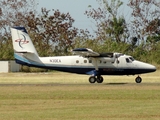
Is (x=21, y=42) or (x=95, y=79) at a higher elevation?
(x=21, y=42)

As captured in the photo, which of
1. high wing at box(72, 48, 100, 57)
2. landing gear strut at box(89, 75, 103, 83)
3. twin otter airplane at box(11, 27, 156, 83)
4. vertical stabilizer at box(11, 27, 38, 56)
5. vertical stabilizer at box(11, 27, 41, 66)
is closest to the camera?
high wing at box(72, 48, 100, 57)

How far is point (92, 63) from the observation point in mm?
48000

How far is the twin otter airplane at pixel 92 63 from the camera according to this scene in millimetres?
47219

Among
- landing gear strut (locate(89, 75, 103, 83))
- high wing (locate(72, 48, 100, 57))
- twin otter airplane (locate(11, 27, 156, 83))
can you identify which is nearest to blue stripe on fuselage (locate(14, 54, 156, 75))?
twin otter airplane (locate(11, 27, 156, 83))

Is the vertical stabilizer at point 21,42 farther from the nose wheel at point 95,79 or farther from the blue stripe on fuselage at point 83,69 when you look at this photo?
the nose wheel at point 95,79

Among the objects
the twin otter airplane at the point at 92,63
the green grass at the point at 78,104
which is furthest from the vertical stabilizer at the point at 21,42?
the green grass at the point at 78,104

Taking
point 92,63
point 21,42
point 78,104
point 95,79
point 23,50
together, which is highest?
point 21,42

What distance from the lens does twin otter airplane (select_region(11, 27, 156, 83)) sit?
47.2 m

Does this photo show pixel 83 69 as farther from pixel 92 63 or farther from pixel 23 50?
pixel 23 50

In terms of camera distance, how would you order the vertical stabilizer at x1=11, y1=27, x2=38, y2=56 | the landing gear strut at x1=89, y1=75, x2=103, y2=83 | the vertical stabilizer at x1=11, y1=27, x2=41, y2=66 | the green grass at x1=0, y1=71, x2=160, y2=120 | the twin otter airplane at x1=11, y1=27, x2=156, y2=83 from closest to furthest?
1. the green grass at x1=0, y1=71, x2=160, y2=120
2. the twin otter airplane at x1=11, y1=27, x2=156, y2=83
3. the landing gear strut at x1=89, y1=75, x2=103, y2=83
4. the vertical stabilizer at x1=11, y1=27, x2=41, y2=66
5. the vertical stabilizer at x1=11, y1=27, x2=38, y2=56

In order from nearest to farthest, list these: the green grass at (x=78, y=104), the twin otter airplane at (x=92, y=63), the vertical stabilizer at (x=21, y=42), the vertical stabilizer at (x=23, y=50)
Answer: the green grass at (x=78, y=104) → the twin otter airplane at (x=92, y=63) → the vertical stabilizer at (x=23, y=50) → the vertical stabilizer at (x=21, y=42)

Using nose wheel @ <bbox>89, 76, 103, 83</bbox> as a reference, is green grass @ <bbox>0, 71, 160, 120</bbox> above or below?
below

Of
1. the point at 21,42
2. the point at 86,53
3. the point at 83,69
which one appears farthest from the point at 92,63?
the point at 21,42

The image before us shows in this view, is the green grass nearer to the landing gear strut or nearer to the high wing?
the high wing
